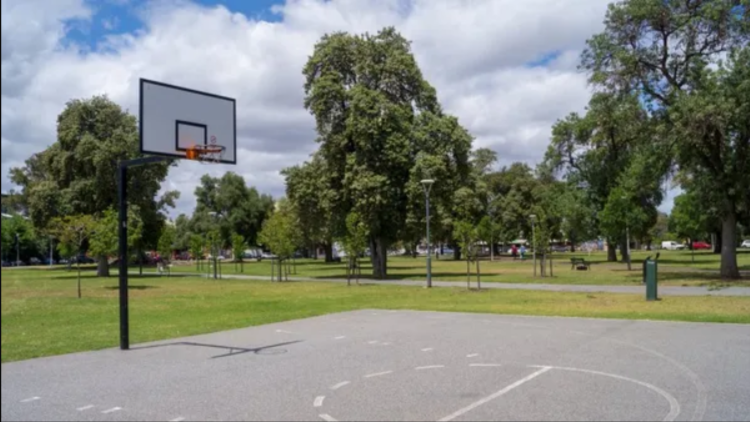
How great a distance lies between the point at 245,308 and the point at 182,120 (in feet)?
34.3

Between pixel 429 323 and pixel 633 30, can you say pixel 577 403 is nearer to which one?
pixel 429 323

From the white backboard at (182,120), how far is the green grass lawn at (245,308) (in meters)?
3.70

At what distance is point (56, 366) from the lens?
10.6 meters

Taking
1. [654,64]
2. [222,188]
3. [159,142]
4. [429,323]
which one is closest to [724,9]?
[654,64]

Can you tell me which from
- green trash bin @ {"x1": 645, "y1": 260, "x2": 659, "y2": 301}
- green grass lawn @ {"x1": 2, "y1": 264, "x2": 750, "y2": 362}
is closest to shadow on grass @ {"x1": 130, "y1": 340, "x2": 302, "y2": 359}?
green grass lawn @ {"x1": 2, "y1": 264, "x2": 750, "y2": 362}

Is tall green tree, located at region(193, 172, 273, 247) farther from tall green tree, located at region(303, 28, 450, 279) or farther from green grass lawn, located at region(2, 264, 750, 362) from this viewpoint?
green grass lawn, located at region(2, 264, 750, 362)

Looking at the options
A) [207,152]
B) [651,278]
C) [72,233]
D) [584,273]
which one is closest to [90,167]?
[72,233]

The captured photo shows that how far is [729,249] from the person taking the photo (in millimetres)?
32688

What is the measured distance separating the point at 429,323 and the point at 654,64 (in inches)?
948

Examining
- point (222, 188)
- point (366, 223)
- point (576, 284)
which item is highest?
point (222, 188)

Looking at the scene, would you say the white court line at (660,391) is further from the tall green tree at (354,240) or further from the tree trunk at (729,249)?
the tree trunk at (729,249)

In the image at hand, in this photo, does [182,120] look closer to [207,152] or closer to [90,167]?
[207,152]

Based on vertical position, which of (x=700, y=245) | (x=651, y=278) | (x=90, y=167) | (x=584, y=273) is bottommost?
(x=584, y=273)

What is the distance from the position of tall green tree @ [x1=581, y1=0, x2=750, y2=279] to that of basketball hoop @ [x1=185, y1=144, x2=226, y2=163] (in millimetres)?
23370
